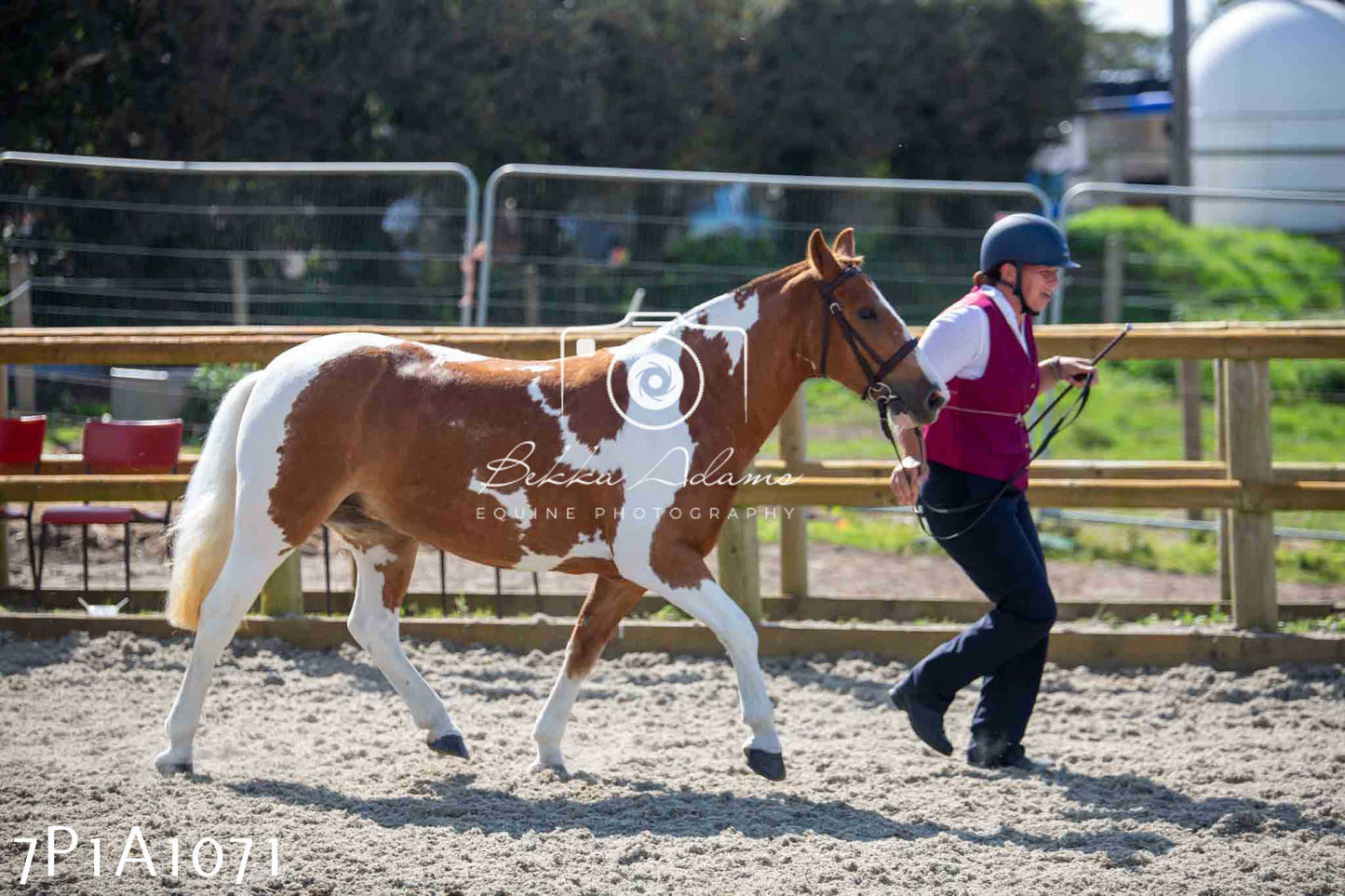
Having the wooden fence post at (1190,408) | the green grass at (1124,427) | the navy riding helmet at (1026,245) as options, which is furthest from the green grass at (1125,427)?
the navy riding helmet at (1026,245)

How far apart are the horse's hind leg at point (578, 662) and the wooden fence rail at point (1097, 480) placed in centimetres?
141

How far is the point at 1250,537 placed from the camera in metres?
5.83

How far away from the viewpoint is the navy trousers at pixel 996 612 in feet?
14.8

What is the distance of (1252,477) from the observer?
5793mm

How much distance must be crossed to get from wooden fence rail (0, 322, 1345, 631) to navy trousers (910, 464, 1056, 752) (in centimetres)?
128

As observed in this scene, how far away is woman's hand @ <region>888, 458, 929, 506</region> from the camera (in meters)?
4.34

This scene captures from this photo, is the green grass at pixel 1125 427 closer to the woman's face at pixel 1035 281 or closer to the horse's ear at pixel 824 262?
the woman's face at pixel 1035 281

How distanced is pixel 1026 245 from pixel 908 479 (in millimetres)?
919

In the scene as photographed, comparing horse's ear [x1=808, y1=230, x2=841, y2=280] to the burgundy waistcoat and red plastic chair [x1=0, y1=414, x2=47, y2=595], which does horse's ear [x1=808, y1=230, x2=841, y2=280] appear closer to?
Answer: the burgundy waistcoat

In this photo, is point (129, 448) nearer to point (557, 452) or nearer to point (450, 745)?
point (450, 745)

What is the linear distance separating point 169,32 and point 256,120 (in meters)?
2.19

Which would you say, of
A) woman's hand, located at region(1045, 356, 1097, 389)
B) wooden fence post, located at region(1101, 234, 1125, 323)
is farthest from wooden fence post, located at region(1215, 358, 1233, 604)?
wooden fence post, located at region(1101, 234, 1125, 323)

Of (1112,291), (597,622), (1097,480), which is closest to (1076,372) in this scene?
(1097,480)

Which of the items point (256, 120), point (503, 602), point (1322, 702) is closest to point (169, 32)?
point (256, 120)
